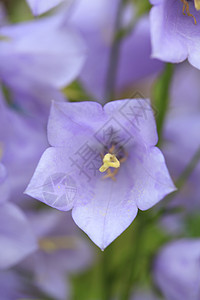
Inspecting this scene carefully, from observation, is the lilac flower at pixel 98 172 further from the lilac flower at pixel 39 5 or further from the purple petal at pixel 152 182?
the lilac flower at pixel 39 5

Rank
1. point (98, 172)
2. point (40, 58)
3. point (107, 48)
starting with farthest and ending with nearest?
point (107, 48)
point (40, 58)
point (98, 172)

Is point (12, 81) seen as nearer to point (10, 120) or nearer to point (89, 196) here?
point (10, 120)

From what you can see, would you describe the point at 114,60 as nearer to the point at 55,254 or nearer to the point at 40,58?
A: the point at 40,58

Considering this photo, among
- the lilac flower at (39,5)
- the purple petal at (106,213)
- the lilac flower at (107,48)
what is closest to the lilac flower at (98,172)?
the purple petal at (106,213)

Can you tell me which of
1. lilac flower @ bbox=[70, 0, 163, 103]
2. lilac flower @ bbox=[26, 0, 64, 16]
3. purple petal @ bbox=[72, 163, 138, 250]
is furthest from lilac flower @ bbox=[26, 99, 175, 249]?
lilac flower @ bbox=[70, 0, 163, 103]

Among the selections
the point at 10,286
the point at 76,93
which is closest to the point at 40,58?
the point at 76,93
